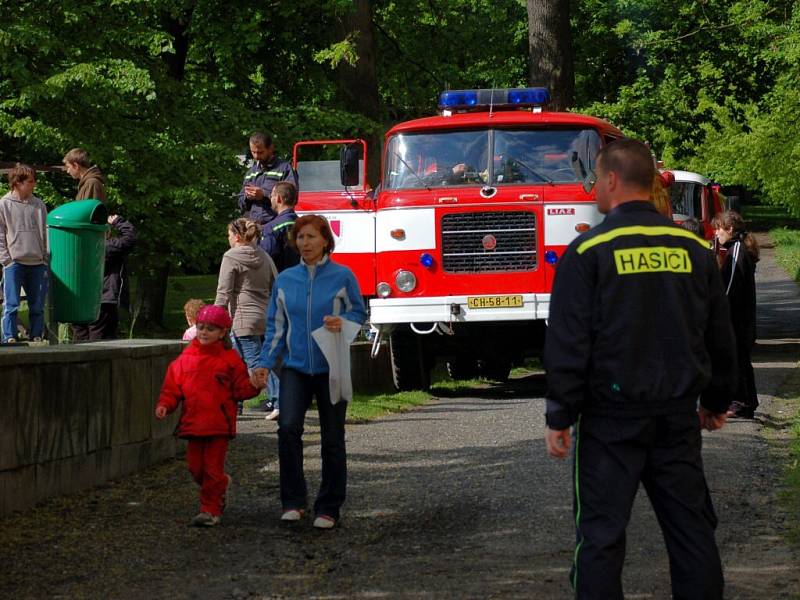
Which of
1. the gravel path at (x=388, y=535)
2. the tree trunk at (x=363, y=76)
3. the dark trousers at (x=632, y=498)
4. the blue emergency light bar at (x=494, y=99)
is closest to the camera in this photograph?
the dark trousers at (x=632, y=498)

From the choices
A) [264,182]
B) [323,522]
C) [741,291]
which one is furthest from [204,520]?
[741,291]

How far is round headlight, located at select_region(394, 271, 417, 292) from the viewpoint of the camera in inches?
599

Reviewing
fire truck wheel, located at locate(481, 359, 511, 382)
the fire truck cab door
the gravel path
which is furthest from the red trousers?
fire truck wheel, located at locate(481, 359, 511, 382)

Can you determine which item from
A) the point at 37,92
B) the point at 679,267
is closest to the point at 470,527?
the point at 679,267

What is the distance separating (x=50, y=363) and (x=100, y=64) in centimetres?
1315

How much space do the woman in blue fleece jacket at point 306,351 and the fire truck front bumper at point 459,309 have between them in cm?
673

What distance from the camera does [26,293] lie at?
13.5m

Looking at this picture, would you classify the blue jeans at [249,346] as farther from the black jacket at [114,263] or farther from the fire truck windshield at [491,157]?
the fire truck windshield at [491,157]

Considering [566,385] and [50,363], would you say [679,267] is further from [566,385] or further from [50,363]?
[50,363]

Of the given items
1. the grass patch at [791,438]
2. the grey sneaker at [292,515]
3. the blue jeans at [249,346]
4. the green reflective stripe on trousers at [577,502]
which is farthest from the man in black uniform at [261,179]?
the green reflective stripe on trousers at [577,502]

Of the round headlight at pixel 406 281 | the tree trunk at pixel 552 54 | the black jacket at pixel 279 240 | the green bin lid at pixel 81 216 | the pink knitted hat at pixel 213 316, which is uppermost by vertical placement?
the tree trunk at pixel 552 54

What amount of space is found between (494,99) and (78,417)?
8256mm

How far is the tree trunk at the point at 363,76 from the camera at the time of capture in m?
26.3

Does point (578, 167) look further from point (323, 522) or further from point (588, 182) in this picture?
point (323, 522)
